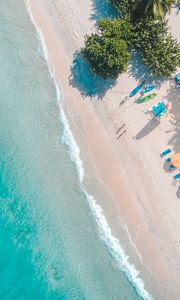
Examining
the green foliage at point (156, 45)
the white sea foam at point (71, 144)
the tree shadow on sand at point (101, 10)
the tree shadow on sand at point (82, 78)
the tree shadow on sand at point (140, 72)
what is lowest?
the white sea foam at point (71, 144)

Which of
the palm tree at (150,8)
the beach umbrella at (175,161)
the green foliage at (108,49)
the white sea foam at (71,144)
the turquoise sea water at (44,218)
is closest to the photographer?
the green foliage at (108,49)

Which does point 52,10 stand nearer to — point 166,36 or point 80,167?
point 166,36

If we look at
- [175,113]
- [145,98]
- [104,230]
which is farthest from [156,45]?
[104,230]

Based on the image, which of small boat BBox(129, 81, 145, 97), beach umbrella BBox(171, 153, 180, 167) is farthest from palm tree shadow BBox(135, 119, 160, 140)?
beach umbrella BBox(171, 153, 180, 167)

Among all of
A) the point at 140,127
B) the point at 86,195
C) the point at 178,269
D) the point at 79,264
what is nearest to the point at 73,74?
the point at 140,127

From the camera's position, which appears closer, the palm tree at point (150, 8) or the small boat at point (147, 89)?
the palm tree at point (150, 8)

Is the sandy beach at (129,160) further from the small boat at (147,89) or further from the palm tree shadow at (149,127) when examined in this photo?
the small boat at (147,89)

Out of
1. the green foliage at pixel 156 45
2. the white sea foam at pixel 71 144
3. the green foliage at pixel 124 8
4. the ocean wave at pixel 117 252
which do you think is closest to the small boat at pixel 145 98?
the green foliage at pixel 156 45
